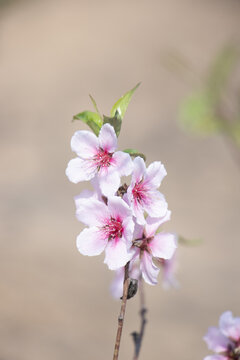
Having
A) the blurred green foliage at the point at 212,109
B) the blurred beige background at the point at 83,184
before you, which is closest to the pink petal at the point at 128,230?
the blurred green foliage at the point at 212,109

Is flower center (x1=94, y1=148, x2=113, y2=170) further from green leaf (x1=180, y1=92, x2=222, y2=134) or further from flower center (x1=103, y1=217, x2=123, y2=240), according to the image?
green leaf (x1=180, y1=92, x2=222, y2=134)

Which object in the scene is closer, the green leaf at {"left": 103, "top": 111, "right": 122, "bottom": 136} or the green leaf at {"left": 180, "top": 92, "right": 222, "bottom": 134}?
the green leaf at {"left": 103, "top": 111, "right": 122, "bottom": 136}

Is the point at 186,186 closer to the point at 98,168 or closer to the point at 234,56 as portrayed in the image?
the point at 234,56

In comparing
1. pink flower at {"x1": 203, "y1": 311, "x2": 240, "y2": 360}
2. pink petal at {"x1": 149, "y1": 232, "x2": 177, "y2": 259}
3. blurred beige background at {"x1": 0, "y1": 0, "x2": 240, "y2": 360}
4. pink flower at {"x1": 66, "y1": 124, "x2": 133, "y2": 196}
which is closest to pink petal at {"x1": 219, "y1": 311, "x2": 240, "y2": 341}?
pink flower at {"x1": 203, "y1": 311, "x2": 240, "y2": 360}

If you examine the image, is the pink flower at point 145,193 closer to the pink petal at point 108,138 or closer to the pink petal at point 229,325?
the pink petal at point 108,138

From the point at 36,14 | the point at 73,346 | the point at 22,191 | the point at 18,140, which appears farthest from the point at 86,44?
the point at 73,346

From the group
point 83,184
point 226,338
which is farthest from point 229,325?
point 83,184
